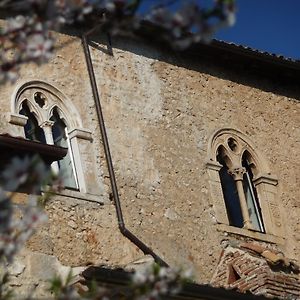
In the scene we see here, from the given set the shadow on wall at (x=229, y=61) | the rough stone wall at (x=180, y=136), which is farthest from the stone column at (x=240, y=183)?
the shadow on wall at (x=229, y=61)

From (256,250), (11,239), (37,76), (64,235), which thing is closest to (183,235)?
(256,250)

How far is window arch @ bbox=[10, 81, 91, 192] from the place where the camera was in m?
11.8

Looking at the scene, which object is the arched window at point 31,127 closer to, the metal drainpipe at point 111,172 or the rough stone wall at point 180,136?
the metal drainpipe at point 111,172

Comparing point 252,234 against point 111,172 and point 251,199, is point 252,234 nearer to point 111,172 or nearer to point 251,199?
point 251,199

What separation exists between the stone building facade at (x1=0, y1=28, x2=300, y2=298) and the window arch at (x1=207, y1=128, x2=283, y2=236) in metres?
0.02

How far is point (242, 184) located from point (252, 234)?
866 millimetres

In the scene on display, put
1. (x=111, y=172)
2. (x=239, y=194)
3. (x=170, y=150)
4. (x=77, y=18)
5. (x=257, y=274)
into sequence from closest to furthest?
(x=77, y=18)
(x=257, y=274)
(x=111, y=172)
(x=170, y=150)
(x=239, y=194)

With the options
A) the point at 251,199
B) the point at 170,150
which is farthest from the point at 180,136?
the point at 251,199

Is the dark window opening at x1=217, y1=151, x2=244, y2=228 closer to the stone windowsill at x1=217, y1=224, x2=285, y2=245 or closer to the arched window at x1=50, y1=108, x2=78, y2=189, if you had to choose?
the stone windowsill at x1=217, y1=224, x2=285, y2=245

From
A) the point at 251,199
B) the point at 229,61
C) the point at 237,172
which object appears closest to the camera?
the point at 237,172

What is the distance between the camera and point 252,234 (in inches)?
516

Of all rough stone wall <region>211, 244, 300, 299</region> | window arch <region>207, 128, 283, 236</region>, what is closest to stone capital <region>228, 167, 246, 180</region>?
window arch <region>207, 128, 283, 236</region>

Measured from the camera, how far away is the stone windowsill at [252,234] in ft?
42.3

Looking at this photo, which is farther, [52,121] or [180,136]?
[180,136]
